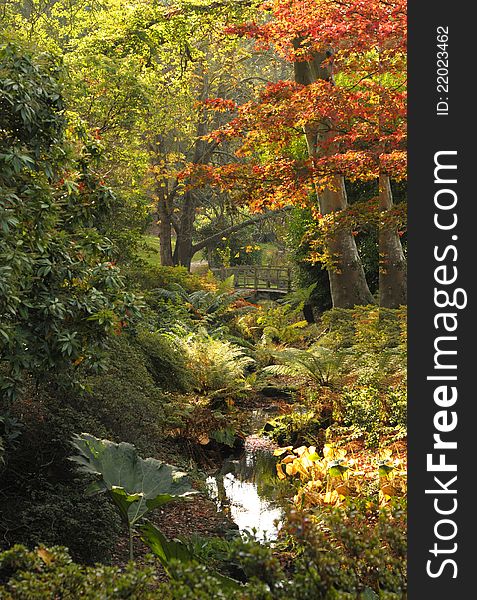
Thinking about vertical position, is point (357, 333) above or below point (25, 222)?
above

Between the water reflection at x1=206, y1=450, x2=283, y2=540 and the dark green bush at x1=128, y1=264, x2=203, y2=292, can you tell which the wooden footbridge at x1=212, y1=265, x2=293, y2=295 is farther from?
the water reflection at x1=206, y1=450, x2=283, y2=540

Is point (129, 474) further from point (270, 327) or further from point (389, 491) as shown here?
point (270, 327)

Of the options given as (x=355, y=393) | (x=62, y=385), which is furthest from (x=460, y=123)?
(x=355, y=393)

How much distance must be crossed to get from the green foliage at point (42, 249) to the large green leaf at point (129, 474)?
64 cm

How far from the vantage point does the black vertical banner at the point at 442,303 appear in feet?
10.6

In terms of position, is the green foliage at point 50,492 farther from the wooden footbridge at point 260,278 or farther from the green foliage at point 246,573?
the wooden footbridge at point 260,278

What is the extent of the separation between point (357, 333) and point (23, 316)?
7855 mm

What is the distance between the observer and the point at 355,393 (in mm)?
8461

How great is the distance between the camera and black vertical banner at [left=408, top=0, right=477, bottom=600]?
10.6 feet

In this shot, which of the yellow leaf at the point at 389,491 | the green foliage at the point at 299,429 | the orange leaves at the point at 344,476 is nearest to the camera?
the yellow leaf at the point at 389,491

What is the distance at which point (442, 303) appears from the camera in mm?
3512

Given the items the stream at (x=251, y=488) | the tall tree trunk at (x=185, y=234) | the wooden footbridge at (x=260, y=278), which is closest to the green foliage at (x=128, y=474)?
the stream at (x=251, y=488)

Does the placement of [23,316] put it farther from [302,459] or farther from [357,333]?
[357,333]

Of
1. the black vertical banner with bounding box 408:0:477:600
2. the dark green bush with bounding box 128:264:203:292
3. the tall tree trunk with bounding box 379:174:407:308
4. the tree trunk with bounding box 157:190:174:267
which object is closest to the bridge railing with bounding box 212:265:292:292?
the tree trunk with bounding box 157:190:174:267
